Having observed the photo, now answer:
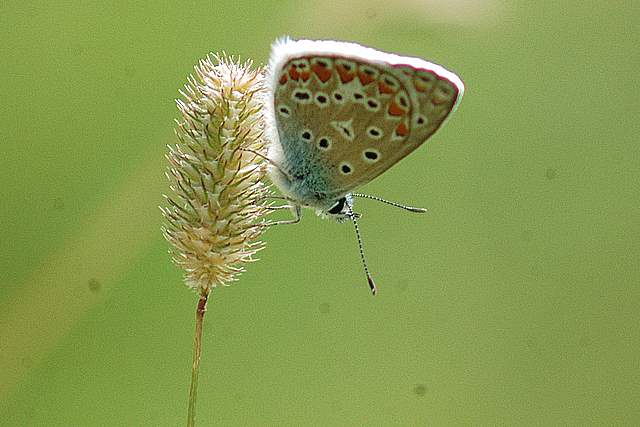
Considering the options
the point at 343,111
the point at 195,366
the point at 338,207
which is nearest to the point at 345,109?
the point at 343,111

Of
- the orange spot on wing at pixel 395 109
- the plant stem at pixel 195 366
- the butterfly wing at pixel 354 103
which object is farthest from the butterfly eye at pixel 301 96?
the plant stem at pixel 195 366

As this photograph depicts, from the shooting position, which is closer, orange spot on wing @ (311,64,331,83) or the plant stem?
the plant stem

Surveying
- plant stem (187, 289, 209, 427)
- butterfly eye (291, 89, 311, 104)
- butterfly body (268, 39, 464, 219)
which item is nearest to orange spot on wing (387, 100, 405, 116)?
butterfly body (268, 39, 464, 219)

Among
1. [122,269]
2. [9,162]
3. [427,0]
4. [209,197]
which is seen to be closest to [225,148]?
[209,197]

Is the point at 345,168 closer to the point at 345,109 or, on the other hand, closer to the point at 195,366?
the point at 345,109

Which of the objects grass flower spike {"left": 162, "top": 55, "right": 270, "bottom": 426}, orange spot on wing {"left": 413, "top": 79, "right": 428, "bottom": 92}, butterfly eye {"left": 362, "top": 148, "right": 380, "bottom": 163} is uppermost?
orange spot on wing {"left": 413, "top": 79, "right": 428, "bottom": 92}

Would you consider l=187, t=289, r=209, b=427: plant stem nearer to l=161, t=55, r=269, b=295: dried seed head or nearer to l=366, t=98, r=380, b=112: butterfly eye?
l=161, t=55, r=269, b=295: dried seed head

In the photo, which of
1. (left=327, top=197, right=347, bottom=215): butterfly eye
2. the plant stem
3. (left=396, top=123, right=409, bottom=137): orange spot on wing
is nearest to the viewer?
the plant stem

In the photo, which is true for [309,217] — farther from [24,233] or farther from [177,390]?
[24,233]
